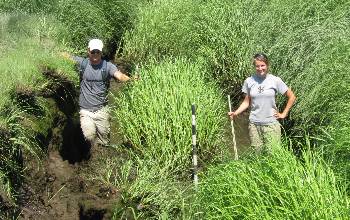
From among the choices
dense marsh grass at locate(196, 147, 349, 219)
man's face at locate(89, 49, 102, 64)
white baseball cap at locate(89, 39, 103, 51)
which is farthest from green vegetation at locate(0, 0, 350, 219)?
white baseball cap at locate(89, 39, 103, 51)

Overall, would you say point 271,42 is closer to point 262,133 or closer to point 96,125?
point 262,133

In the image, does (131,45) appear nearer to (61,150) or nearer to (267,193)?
(61,150)

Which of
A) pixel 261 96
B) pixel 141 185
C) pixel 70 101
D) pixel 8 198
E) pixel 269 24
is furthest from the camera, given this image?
pixel 269 24

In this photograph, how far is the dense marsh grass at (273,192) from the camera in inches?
185

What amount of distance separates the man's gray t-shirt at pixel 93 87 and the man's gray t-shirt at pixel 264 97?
2005mm

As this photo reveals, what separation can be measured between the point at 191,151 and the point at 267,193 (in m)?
2.54

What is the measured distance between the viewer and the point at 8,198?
561cm

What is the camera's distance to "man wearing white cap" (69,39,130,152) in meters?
7.63

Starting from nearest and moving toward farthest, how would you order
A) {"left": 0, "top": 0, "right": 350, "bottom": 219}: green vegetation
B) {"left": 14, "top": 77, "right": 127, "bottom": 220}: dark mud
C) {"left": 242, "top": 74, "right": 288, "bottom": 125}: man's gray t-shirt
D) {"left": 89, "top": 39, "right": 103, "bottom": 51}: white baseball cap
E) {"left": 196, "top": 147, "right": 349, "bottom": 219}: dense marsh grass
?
{"left": 196, "top": 147, "right": 349, "bottom": 219}: dense marsh grass → {"left": 0, "top": 0, "right": 350, "bottom": 219}: green vegetation → {"left": 14, "top": 77, "right": 127, "bottom": 220}: dark mud → {"left": 242, "top": 74, "right": 288, "bottom": 125}: man's gray t-shirt → {"left": 89, "top": 39, "right": 103, "bottom": 51}: white baseball cap

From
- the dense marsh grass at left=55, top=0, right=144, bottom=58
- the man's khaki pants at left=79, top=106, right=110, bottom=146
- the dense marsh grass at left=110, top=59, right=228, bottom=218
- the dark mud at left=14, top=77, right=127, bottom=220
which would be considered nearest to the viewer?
the dark mud at left=14, top=77, right=127, bottom=220

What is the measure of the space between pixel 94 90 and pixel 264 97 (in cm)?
240

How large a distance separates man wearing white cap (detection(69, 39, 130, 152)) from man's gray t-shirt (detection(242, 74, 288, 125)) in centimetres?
177

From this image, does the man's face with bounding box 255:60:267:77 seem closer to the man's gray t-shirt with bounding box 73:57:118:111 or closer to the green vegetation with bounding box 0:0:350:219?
the green vegetation with bounding box 0:0:350:219

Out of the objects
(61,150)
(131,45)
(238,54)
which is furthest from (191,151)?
(131,45)
